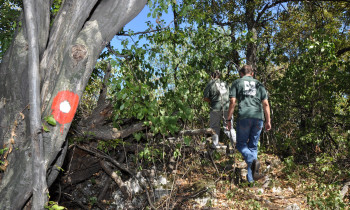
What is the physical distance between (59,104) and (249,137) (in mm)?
3783

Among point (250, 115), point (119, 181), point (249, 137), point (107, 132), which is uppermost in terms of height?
point (250, 115)

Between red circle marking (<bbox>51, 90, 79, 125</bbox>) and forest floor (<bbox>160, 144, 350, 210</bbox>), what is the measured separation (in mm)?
2549

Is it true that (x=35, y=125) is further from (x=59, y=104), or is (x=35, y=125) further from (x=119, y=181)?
(x=119, y=181)

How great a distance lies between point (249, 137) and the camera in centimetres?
519

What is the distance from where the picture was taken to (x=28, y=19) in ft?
7.08

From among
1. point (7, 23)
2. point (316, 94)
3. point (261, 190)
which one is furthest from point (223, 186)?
point (7, 23)

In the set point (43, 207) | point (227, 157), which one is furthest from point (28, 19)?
point (227, 157)

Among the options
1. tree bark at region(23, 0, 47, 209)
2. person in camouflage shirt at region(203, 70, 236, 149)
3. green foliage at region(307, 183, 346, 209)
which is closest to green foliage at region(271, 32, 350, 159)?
person in camouflage shirt at region(203, 70, 236, 149)

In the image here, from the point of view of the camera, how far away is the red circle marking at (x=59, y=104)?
2.33 meters

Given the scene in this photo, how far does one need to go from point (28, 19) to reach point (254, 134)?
13.5 feet

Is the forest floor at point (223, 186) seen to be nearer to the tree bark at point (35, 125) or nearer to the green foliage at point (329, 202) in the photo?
the green foliage at point (329, 202)

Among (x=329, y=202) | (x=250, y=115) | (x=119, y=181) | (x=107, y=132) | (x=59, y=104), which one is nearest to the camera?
(x=59, y=104)

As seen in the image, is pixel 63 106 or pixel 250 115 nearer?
pixel 63 106

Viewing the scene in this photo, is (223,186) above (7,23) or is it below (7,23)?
below
